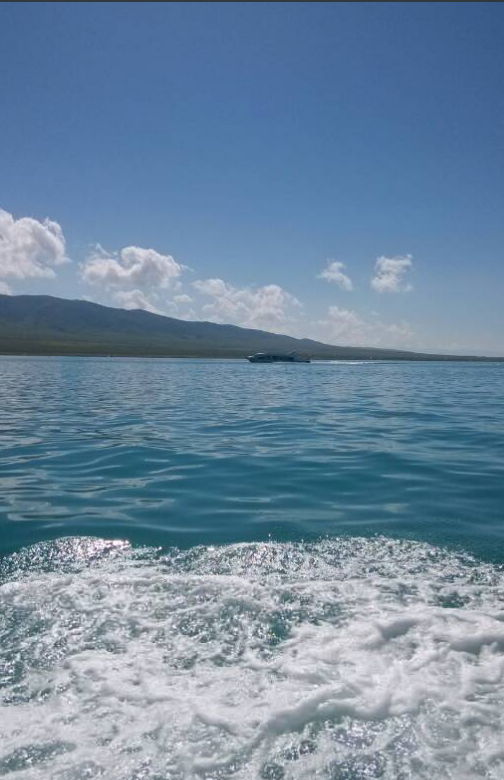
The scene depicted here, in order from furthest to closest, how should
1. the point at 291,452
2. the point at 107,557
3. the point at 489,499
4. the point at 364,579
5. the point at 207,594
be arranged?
1. the point at 291,452
2. the point at 489,499
3. the point at 107,557
4. the point at 364,579
5. the point at 207,594

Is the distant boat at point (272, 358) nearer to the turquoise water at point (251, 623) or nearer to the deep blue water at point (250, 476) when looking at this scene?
the deep blue water at point (250, 476)

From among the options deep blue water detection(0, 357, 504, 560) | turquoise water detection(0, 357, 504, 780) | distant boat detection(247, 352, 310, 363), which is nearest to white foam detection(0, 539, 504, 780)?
turquoise water detection(0, 357, 504, 780)

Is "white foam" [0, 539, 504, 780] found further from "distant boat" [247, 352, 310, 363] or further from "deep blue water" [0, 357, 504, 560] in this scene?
"distant boat" [247, 352, 310, 363]

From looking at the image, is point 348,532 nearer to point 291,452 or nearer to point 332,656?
point 332,656

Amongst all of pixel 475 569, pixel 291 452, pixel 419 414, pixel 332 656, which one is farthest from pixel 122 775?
pixel 419 414

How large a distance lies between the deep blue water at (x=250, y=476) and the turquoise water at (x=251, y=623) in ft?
0.26

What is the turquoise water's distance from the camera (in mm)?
3979

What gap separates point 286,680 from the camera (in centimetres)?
475

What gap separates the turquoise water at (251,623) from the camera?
157 inches

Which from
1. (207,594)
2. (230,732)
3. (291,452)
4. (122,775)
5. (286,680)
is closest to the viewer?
(122,775)

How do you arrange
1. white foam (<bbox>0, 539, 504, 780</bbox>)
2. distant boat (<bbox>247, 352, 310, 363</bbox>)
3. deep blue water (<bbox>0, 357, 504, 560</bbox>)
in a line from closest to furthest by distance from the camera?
white foam (<bbox>0, 539, 504, 780</bbox>)
deep blue water (<bbox>0, 357, 504, 560</bbox>)
distant boat (<bbox>247, 352, 310, 363</bbox>)

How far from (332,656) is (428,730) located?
1.16m

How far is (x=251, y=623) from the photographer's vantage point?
5.69 metres

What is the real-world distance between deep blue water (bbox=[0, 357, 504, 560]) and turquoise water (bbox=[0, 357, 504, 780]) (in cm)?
8
